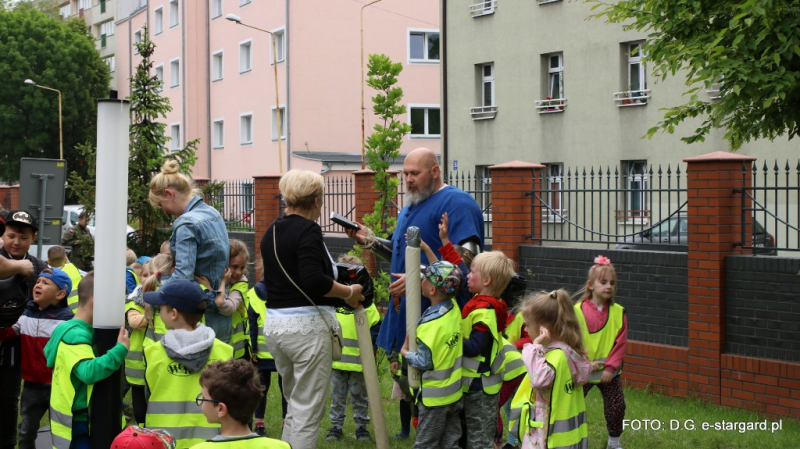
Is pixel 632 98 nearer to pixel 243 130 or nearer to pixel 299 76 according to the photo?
pixel 299 76

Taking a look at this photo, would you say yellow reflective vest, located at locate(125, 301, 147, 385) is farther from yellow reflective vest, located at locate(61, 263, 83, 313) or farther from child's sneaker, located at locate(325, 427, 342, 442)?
child's sneaker, located at locate(325, 427, 342, 442)

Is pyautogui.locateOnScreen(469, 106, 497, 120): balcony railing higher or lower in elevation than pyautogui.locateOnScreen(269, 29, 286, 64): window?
lower

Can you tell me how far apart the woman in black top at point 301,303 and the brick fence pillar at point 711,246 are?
482cm

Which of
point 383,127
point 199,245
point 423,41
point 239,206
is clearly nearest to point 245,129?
point 423,41

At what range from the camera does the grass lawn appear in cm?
743

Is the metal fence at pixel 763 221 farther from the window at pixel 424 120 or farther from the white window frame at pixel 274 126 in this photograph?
the white window frame at pixel 274 126

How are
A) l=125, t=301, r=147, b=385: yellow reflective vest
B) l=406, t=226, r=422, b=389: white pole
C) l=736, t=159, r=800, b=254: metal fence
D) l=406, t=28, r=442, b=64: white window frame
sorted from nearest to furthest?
l=406, t=226, r=422, b=389: white pole < l=125, t=301, r=147, b=385: yellow reflective vest < l=736, t=159, r=800, b=254: metal fence < l=406, t=28, r=442, b=64: white window frame

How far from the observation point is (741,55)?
7043 millimetres

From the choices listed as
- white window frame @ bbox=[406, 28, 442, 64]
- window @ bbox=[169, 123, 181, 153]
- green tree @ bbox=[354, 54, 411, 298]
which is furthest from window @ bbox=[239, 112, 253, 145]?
green tree @ bbox=[354, 54, 411, 298]

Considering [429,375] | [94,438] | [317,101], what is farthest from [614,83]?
[94,438]

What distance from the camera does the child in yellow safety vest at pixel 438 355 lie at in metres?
5.30

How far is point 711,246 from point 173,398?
5871mm

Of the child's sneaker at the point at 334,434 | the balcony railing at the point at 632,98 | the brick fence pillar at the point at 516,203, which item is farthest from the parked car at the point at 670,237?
the balcony railing at the point at 632,98

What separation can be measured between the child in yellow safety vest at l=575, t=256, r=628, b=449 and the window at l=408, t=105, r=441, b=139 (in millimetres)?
31676
